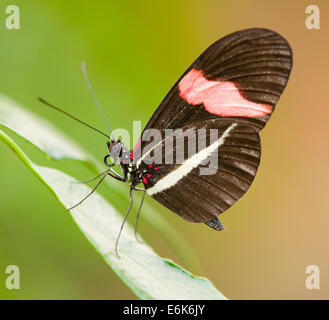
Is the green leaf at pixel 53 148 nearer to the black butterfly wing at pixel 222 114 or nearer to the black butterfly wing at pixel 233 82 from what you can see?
the black butterfly wing at pixel 222 114

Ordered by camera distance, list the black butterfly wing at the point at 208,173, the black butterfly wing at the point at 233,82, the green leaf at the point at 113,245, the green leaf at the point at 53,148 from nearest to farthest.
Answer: the green leaf at the point at 113,245, the green leaf at the point at 53,148, the black butterfly wing at the point at 233,82, the black butterfly wing at the point at 208,173

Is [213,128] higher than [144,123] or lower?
higher

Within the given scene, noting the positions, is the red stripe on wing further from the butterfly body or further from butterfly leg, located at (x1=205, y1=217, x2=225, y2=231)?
butterfly leg, located at (x1=205, y1=217, x2=225, y2=231)

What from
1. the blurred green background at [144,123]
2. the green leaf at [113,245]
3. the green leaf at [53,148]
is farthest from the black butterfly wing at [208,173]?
the blurred green background at [144,123]

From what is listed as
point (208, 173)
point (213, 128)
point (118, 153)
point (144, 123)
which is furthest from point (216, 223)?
point (144, 123)

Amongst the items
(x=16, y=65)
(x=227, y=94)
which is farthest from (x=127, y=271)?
(x=16, y=65)

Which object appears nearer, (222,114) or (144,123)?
(222,114)

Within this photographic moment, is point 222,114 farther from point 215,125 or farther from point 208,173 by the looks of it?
point 208,173

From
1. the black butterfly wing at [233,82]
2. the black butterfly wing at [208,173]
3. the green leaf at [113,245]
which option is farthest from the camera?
the black butterfly wing at [208,173]
